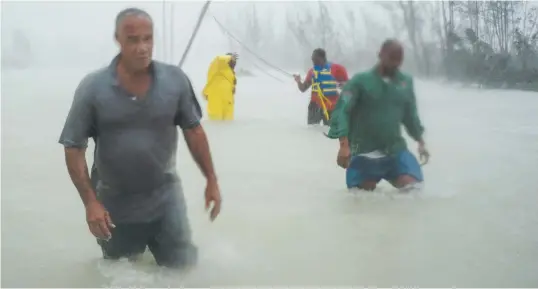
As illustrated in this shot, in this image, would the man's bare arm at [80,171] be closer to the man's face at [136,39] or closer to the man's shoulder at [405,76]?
the man's face at [136,39]

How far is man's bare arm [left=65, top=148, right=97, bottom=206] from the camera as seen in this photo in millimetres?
2395

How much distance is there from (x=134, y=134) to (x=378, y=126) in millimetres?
1884

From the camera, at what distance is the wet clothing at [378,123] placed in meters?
3.89

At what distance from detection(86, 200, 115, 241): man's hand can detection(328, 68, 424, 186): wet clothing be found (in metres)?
1.79

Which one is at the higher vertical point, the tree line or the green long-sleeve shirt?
the tree line

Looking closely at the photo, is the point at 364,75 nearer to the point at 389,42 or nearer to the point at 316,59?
the point at 389,42

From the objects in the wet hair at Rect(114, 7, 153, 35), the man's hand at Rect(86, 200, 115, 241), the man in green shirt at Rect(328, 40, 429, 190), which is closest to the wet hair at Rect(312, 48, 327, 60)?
the man in green shirt at Rect(328, 40, 429, 190)

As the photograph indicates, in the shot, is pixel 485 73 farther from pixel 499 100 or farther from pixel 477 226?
pixel 477 226

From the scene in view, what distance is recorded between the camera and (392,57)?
3.75 meters

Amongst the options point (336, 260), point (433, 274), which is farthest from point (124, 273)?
point (433, 274)

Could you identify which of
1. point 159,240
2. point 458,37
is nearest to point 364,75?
point 458,37

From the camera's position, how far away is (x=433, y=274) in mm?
2883

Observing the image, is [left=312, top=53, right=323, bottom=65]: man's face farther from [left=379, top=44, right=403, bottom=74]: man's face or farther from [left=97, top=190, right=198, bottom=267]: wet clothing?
[left=97, top=190, right=198, bottom=267]: wet clothing

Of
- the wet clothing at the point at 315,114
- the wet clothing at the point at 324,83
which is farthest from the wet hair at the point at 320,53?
the wet clothing at the point at 315,114
